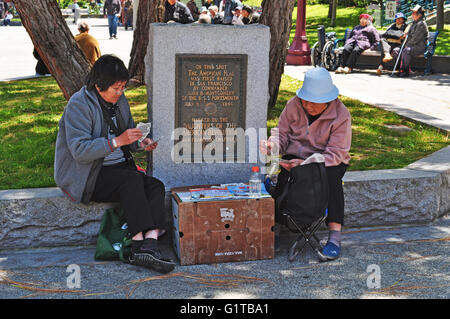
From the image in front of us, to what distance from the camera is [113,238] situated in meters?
4.79

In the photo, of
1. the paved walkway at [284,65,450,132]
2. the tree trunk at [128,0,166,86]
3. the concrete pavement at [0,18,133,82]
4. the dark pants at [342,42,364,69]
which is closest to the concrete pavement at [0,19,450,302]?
the paved walkway at [284,65,450,132]

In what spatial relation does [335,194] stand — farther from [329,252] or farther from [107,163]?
[107,163]

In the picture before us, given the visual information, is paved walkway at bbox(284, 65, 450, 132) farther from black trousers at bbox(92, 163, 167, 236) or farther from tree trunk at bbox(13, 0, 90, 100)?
black trousers at bbox(92, 163, 167, 236)

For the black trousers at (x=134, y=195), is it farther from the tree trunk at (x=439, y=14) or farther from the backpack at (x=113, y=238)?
the tree trunk at (x=439, y=14)

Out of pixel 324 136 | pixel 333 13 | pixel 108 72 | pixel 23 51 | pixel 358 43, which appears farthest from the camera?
pixel 333 13

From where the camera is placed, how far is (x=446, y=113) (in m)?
9.51

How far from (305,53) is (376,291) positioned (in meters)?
12.3

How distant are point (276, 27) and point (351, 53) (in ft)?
20.7

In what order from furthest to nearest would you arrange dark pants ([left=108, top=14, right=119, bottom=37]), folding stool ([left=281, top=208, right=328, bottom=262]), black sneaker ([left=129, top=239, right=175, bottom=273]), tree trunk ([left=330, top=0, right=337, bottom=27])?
1. tree trunk ([left=330, top=0, right=337, bottom=27])
2. dark pants ([left=108, top=14, right=119, bottom=37])
3. folding stool ([left=281, top=208, right=328, bottom=262])
4. black sneaker ([left=129, top=239, right=175, bottom=273])

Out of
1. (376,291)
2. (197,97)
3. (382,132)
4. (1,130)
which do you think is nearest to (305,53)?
(382,132)

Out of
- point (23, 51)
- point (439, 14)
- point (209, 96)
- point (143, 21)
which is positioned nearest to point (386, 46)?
point (143, 21)

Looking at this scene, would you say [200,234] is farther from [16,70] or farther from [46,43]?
[16,70]

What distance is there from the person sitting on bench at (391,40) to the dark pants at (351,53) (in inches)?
21.7

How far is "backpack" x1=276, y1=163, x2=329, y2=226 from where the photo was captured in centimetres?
468
